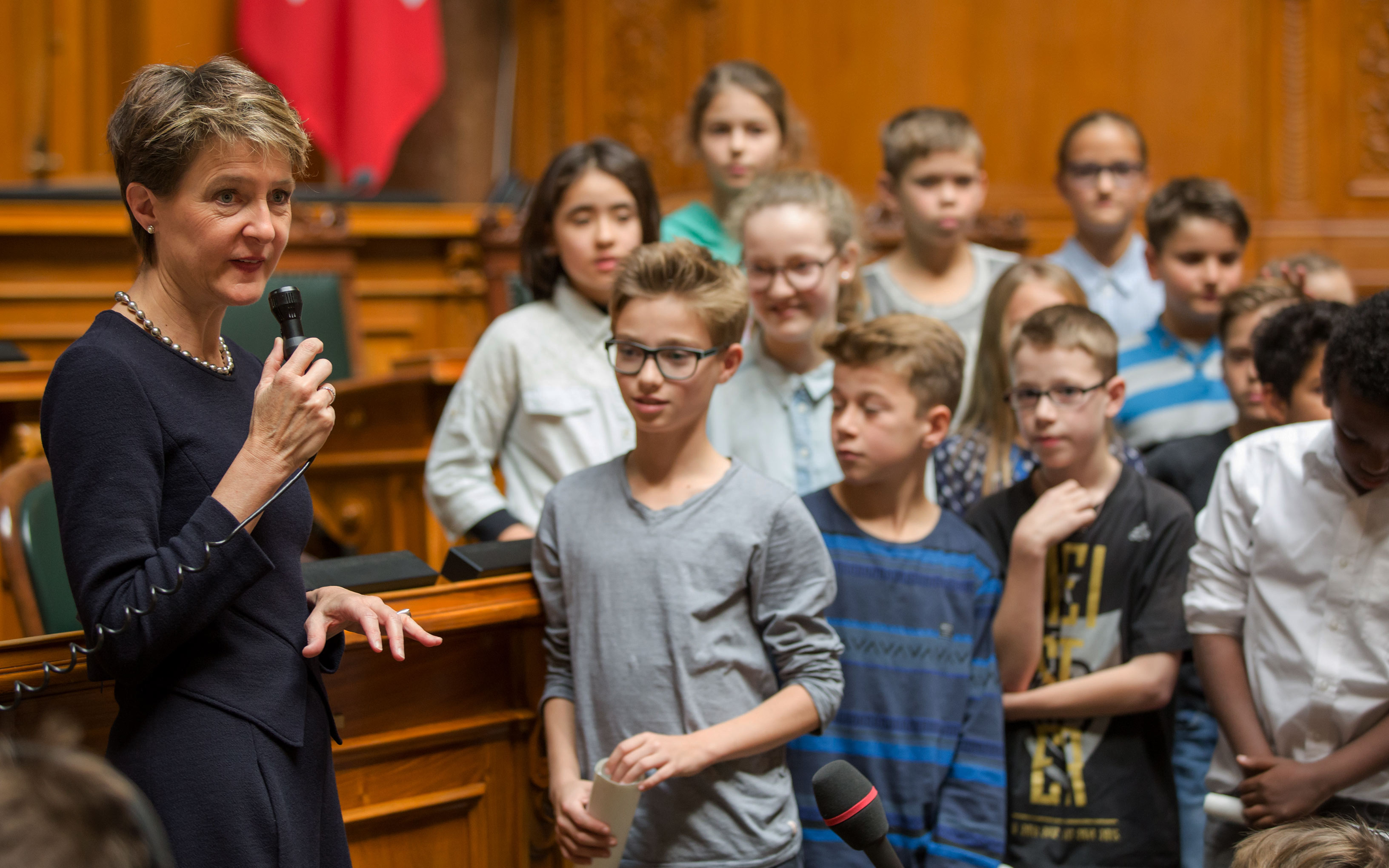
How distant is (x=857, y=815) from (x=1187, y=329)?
68.4 inches

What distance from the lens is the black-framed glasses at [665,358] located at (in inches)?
57.4

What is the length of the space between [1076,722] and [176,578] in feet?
4.14

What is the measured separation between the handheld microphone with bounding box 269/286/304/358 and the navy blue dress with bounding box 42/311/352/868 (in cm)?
8

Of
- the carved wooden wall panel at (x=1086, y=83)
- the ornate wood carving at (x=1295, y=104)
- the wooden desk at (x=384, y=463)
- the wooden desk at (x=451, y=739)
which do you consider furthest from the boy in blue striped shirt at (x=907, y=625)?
the ornate wood carving at (x=1295, y=104)

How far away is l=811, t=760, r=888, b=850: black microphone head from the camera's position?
0.98 metres

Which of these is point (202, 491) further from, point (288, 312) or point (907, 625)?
point (907, 625)

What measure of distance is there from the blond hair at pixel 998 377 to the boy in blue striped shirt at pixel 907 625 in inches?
12.7

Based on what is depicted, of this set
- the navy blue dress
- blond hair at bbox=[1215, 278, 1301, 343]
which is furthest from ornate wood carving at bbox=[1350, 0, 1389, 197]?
the navy blue dress

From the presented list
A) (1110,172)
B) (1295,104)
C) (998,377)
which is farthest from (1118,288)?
(1295,104)

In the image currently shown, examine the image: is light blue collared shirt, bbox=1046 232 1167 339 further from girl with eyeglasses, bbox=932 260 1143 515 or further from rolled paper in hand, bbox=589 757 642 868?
rolled paper in hand, bbox=589 757 642 868

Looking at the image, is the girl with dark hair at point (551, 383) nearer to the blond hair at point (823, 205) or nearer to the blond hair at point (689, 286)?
the blond hair at point (823, 205)

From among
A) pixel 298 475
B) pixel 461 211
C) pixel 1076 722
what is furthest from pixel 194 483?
pixel 461 211

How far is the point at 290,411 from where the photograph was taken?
992 millimetres

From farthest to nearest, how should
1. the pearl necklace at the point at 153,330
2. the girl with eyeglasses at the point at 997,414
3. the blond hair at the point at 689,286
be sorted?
the girl with eyeglasses at the point at 997,414, the blond hair at the point at 689,286, the pearl necklace at the point at 153,330
